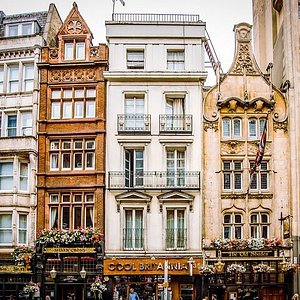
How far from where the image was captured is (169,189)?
3628cm

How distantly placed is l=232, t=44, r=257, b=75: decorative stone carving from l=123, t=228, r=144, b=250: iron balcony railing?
10.6m

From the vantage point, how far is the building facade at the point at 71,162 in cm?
3575

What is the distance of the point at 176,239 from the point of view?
118ft

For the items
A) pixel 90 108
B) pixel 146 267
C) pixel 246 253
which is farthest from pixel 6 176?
pixel 246 253

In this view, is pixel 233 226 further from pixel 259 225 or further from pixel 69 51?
pixel 69 51

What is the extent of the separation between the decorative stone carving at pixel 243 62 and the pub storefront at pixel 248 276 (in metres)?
10.1

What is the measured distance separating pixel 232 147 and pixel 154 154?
173 inches

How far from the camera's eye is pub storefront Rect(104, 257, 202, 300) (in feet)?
Answer: 116

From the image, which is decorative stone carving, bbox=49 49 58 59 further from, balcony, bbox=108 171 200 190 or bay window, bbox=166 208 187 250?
bay window, bbox=166 208 187 250

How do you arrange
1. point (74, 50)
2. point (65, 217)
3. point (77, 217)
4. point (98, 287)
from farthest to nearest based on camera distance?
point (74, 50), point (65, 217), point (77, 217), point (98, 287)

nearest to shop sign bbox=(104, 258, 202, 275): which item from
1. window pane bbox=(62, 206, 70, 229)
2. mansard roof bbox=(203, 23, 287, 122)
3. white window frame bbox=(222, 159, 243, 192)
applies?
window pane bbox=(62, 206, 70, 229)

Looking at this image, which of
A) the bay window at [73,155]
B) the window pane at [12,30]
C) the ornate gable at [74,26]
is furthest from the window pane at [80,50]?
the bay window at [73,155]

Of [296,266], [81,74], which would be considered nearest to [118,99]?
[81,74]

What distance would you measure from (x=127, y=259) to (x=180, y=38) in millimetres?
12828
